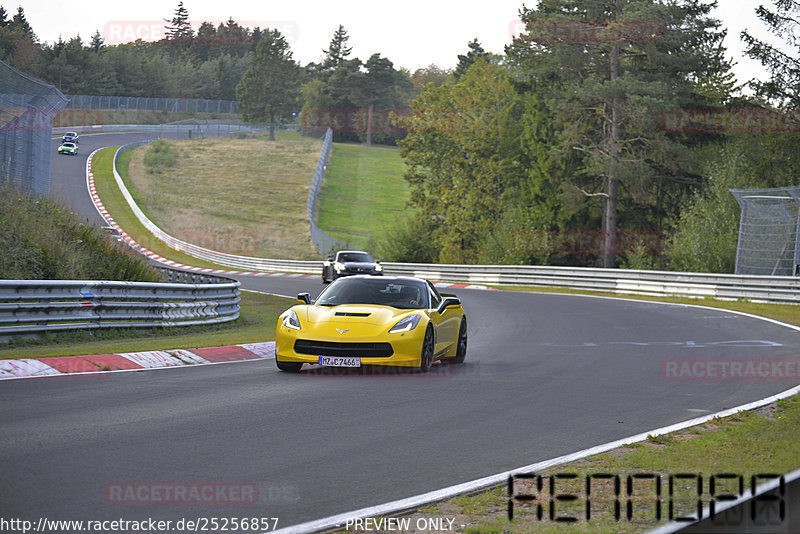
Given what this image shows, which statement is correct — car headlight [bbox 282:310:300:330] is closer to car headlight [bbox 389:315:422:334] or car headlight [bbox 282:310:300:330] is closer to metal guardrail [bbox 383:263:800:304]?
car headlight [bbox 389:315:422:334]

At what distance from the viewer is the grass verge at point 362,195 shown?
7944cm

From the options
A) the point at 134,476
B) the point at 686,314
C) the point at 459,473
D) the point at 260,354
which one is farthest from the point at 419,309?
the point at 686,314

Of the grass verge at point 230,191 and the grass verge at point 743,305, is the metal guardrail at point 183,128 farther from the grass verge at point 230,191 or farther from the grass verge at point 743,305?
the grass verge at point 743,305

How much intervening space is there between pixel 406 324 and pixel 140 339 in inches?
235

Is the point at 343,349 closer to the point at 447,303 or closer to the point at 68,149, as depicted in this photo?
the point at 447,303

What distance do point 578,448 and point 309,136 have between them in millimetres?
125505

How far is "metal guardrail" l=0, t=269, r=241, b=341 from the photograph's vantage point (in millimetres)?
14594

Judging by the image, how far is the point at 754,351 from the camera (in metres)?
16.3

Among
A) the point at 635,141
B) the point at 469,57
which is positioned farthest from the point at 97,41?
the point at 635,141

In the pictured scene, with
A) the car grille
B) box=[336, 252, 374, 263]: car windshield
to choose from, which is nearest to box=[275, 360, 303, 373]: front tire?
the car grille

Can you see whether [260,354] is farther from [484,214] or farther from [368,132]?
[368,132]

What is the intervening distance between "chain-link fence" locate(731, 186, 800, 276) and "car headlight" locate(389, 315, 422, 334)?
68.3ft

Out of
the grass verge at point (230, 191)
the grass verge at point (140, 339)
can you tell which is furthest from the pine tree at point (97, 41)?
the grass verge at point (140, 339)

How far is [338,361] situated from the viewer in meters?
12.2
